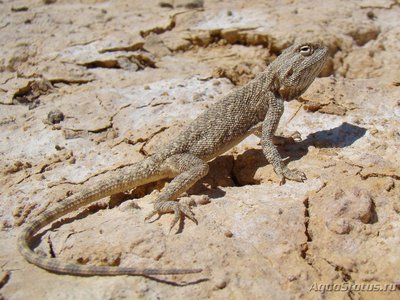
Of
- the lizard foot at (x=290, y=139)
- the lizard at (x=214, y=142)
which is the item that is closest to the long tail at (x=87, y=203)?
→ the lizard at (x=214, y=142)

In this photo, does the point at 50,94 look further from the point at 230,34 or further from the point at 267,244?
the point at 267,244

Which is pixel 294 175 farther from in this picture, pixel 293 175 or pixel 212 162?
pixel 212 162

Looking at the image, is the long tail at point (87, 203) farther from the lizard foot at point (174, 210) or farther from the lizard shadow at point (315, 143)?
the lizard shadow at point (315, 143)

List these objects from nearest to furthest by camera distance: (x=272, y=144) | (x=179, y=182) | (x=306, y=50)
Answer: (x=179, y=182) < (x=272, y=144) < (x=306, y=50)

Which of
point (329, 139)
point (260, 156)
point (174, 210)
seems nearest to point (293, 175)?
point (260, 156)

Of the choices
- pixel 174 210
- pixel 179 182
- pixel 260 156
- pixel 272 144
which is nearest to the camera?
pixel 174 210

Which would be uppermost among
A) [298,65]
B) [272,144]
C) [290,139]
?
[298,65]
